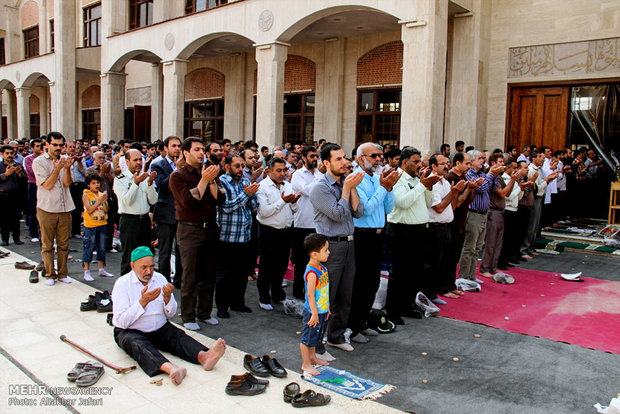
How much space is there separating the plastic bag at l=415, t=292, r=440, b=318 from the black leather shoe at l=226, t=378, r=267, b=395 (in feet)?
8.33

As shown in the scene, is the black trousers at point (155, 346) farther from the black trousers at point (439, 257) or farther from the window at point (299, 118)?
the window at point (299, 118)

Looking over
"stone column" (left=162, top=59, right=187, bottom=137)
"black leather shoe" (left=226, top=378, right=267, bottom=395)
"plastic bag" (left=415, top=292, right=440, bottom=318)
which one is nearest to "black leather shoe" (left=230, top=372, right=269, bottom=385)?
"black leather shoe" (left=226, top=378, right=267, bottom=395)

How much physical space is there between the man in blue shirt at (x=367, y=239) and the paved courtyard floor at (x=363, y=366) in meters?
0.30

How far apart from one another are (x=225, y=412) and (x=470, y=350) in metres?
2.40

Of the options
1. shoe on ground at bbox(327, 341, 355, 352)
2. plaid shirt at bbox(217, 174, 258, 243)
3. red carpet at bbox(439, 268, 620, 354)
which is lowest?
red carpet at bbox(439, 268, 620, 354)

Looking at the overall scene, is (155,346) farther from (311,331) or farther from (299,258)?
(299,258)

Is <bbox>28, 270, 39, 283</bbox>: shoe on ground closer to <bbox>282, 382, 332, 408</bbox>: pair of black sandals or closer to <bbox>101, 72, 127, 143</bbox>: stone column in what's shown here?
<bbox>282, 382, 332, 408</bbox>: pair of black sandals

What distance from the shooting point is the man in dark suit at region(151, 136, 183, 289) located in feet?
20.7

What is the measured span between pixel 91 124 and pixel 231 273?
76.3 feet

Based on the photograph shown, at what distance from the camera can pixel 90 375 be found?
12.7 feet

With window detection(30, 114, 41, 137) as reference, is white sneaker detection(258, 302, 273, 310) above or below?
below

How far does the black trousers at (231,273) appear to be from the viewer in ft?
18.0

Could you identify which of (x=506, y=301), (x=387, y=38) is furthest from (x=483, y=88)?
(x=506, y=301)

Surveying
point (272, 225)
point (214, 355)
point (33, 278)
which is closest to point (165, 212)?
point (272, 225)
